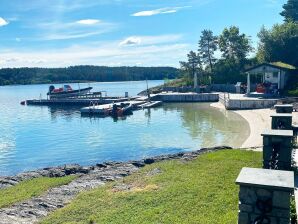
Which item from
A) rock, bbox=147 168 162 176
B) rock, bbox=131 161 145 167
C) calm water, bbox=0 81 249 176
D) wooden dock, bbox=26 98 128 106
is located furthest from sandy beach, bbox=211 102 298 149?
wooden dock, bbox=26 98 128 106

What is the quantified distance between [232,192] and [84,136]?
75.3 ft

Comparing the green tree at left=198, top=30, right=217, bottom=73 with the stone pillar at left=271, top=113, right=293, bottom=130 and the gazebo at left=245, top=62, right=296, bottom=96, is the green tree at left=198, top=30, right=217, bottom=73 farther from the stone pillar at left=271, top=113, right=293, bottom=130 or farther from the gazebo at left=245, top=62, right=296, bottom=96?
the stone pillar at left=271, top=113, right=293, bottom=130

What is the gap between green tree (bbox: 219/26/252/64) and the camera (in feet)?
Answer: 210

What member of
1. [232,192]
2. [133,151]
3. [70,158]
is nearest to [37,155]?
[70,158]

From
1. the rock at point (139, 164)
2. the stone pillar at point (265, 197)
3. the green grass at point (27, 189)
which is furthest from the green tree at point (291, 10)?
the stone pillar at point (265, 197)

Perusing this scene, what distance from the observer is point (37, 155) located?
78.8 feet

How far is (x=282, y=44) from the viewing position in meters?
55.6

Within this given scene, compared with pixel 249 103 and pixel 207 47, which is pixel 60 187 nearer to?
pixel 249 103

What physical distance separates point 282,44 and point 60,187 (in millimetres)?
51789

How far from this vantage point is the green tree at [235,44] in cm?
6394

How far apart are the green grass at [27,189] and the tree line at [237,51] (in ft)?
133

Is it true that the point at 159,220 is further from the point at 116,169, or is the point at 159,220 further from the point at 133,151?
the point at 133,151

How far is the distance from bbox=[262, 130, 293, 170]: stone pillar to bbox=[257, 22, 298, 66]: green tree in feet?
166

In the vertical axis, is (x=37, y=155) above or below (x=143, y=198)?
below
